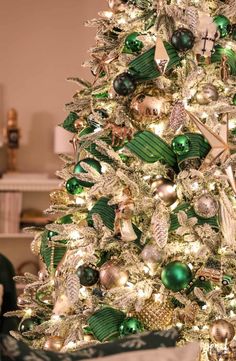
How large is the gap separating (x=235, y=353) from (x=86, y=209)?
638 millimetres

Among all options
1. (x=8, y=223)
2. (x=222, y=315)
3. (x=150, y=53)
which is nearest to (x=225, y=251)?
(x=222, y=315)

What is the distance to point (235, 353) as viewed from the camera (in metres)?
1.79

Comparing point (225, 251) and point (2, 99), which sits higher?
point (2, 99)

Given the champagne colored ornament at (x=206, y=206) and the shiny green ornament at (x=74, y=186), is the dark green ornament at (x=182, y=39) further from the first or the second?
the shiny green ornament at (x=74, y=186)

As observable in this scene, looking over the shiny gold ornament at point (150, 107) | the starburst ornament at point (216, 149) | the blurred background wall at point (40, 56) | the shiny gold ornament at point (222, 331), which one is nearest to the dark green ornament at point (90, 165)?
the shiny gold ornament at point (150, 107)

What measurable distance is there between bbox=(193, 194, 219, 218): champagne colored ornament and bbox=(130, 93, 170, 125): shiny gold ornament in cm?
28

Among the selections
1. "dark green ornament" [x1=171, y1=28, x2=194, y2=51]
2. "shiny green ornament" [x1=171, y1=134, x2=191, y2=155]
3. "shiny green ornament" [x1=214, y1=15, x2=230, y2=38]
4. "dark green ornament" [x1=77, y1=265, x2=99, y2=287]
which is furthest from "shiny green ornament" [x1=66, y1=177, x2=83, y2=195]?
"shiny green ornament" [x1=214, y1=15, x2=230, y2=38]

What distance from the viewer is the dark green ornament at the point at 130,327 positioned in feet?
5.68

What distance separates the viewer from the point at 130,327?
1734 millimetres

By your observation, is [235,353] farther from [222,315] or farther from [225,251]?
[225,251]

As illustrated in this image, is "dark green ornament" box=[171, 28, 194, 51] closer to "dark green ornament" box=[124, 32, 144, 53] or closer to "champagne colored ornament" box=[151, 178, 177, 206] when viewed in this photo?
"dark green ornament" box=[124, 32, 144, 53]

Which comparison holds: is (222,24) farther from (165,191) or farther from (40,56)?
(40,56)

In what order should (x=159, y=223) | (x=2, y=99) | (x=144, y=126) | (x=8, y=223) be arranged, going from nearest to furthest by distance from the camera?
(x=159, y=223), (x=144, y=126), (x=8, y=223), (x=2, y=99)

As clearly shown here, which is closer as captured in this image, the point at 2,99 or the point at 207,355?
the point at 207,355
